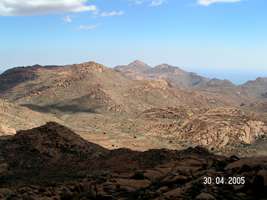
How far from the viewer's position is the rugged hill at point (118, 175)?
910 inches

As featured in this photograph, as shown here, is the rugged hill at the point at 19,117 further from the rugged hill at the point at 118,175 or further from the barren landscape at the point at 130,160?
the rugged hill at the point at 118,175

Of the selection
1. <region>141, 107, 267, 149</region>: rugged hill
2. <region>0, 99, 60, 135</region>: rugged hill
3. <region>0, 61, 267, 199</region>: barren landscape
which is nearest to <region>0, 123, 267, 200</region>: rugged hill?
<region>0, 61, 267, 199</region>: barren landscape

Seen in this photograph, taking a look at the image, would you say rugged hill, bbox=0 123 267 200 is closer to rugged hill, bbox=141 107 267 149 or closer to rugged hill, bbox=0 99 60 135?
rugged hill, bbox=0 99 60 135

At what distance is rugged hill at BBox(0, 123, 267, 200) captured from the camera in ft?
75.8

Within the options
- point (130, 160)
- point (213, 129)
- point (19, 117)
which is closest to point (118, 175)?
point (130, 160)

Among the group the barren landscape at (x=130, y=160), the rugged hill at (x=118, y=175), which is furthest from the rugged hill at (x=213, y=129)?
the rugged hill at (x=118, y=175)

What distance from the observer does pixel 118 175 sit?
104 feet

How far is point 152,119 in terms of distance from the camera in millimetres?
169750

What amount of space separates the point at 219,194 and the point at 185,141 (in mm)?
107213

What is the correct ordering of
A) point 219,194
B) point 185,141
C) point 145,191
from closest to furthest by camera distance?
point 219,194, point 145,191, point 185,141

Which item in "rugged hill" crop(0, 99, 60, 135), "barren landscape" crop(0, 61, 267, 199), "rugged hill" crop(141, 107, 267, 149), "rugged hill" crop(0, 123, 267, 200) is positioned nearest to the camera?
"rugged hill" crop(0, 123, 267, 200)

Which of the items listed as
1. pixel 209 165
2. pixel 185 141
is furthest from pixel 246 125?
pixel 209 165

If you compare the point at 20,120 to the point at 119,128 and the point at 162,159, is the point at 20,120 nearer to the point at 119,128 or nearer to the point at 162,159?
the point at 119,128

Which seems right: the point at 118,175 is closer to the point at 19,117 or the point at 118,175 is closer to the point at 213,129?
the point at 213,129
